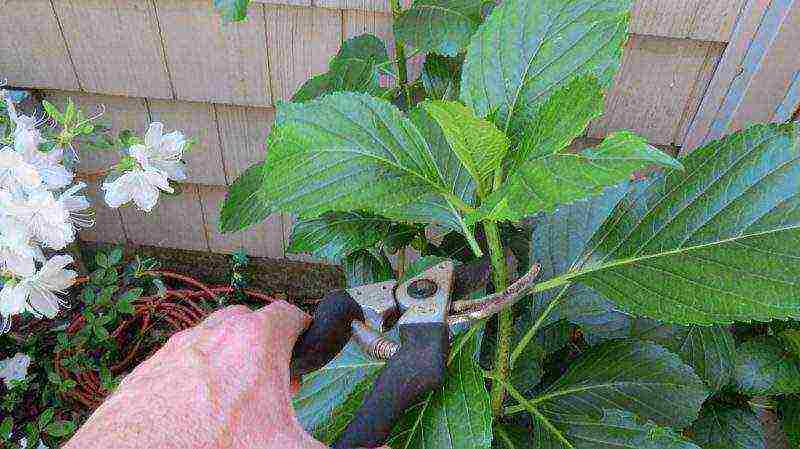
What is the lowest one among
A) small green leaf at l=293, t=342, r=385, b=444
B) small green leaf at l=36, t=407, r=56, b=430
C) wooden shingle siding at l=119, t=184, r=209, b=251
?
small green leaf at l=36, t=407, r=56, b=430

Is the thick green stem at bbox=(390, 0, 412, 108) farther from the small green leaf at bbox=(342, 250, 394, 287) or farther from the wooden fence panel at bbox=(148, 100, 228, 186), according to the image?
the wooden fence panel at bbox=(148, 100, 228, 186)

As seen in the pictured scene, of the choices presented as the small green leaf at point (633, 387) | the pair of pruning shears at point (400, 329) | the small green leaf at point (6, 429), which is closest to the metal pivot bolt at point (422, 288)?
the pair of pruning shears at point (400, 329)

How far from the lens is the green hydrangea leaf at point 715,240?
544 mm

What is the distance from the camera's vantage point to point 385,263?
97cm

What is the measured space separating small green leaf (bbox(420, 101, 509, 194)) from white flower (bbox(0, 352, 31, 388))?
1.16m

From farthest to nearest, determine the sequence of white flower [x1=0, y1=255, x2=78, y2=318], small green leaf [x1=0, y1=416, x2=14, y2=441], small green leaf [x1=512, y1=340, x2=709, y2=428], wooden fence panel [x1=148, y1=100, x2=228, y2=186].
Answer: wooden fence panel [x1=148, y1=100, x2=228, y2=186]
small green leaf [x1=0, y1=416, x2=14, y2=441]
white flower [x1=0, y1=255, x2=78, y2=318]
small green leaf [x1=512, y1=340, x2=709, y2=428]

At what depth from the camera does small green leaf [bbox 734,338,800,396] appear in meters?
0.92

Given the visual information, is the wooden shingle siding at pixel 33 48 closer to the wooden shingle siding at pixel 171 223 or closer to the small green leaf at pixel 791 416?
the wooden shingle siding at pixel 171 223

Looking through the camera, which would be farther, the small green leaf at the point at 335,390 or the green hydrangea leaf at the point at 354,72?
the green hydrangea leaf at the point at 354,72

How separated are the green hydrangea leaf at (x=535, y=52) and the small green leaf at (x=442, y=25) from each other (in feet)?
0.74

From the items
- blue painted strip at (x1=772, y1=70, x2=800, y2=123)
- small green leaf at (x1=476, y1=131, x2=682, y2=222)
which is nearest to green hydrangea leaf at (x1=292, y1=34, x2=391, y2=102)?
small green leaf at (x1=476, y1=131, x2=682, y2=222)

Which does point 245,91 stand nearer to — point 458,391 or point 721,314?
point 458,391

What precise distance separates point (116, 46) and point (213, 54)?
197mm

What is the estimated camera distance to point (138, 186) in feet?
3.20
